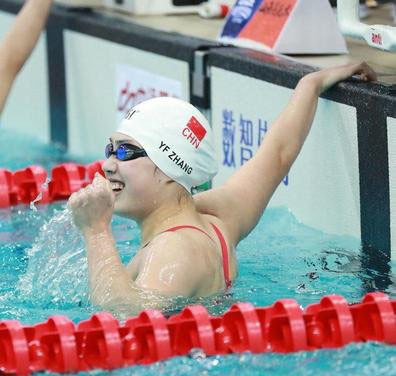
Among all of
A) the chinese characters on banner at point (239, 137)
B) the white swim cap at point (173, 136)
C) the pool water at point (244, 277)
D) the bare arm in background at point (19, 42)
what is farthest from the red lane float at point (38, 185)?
the white swim cap at point (173, 136)

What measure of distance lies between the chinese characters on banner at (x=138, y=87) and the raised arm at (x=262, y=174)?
1440 mm

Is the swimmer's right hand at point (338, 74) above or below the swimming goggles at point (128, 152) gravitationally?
below

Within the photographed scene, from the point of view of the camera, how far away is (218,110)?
480 cm

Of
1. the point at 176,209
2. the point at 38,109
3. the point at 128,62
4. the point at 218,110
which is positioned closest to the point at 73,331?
the point at 176,209

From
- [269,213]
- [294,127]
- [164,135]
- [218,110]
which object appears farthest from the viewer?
[218,110]

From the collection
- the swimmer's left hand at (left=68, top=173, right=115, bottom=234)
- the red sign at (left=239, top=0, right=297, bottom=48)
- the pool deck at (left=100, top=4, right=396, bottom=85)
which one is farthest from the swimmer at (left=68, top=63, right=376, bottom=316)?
the red sign at (left=239, top=0, right=297, bottom=48)

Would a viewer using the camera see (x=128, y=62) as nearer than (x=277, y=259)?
No

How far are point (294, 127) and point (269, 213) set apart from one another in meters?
0.85

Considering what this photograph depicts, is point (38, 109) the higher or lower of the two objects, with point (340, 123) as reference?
lower

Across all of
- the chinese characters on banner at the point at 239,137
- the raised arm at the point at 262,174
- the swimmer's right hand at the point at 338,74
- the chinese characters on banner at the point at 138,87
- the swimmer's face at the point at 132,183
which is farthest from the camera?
the chinese characters on banner at the point at 138,87

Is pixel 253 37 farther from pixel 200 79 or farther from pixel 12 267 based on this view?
pixel 12 267

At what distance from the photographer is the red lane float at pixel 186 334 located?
2.72m

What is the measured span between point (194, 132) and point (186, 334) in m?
0.58

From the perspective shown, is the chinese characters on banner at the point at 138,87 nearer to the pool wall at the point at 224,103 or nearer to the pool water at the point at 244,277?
the pool wall at the point at 224,103
